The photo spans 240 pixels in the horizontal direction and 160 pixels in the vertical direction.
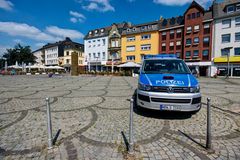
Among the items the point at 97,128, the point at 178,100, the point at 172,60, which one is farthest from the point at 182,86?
the point at 97,128

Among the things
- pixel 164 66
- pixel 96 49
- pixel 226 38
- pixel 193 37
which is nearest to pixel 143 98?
pixel 164 66

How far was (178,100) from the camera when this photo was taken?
4484mm

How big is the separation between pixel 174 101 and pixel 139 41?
131 feet

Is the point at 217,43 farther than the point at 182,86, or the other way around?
the point at 217,43

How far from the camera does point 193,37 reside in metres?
34.3

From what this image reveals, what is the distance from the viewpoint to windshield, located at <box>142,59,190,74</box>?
5.77 metres

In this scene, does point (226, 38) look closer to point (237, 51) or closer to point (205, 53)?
point (237, 51)

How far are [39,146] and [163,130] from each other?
3171 mm

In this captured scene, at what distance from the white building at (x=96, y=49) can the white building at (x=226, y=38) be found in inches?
1168

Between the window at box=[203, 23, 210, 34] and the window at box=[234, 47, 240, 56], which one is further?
the window at box=[203, 23, 210, 34]

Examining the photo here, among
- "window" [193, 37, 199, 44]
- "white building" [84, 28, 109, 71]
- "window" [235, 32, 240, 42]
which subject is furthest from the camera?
"white building" [84, 28, 109, 71]

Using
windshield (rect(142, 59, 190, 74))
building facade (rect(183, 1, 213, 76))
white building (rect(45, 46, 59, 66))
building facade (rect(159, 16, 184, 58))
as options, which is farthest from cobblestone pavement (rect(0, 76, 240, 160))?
white building (rect(45, 46, 59, 66))

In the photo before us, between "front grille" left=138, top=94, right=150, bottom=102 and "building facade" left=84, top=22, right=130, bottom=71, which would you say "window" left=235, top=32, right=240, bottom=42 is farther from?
"front grille" left=138, top=94, right=150, bottom=102

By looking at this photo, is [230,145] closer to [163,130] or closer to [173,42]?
[163,130]
